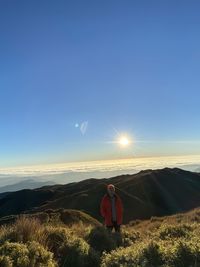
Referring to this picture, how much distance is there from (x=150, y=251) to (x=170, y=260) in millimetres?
698

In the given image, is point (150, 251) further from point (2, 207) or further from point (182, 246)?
point (2, 207)

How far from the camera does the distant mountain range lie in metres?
70.2

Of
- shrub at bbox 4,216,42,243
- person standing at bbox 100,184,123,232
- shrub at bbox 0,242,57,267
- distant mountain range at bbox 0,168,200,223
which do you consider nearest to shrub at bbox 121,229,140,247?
person standing at bbox 100,184,123,232

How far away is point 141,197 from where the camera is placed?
7862 cm

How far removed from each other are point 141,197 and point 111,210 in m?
64.9

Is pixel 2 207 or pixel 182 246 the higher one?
pixel 182 246

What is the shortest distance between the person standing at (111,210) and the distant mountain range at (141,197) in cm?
4456

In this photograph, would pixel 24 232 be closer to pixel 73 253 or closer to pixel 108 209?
pixel 73 253

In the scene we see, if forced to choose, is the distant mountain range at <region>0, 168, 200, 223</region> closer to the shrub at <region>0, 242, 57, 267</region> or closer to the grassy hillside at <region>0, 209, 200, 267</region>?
the grassy hillside at <region>0, 209, 200, 267</region>

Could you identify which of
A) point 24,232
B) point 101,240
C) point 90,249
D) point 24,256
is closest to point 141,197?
point 101,240

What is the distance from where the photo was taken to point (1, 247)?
8766 mm

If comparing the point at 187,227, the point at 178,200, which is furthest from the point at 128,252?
the point at 178,200

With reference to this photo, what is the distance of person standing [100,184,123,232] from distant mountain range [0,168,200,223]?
44558mm

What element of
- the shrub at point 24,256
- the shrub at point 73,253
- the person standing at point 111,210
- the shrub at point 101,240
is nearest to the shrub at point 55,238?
the shrub at point 73,253
